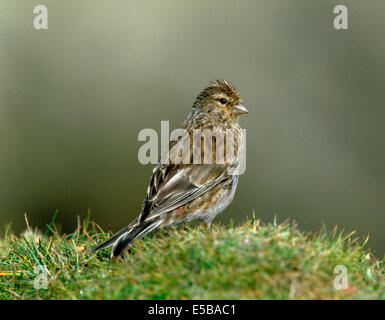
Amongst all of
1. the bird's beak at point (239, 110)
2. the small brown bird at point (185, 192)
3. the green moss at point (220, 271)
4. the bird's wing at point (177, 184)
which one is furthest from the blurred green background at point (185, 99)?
the green moss at point (220, 271)

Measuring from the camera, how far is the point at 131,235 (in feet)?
18.6

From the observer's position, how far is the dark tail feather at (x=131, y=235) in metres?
5.52

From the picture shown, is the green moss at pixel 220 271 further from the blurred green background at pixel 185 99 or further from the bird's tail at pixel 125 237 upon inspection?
the blurred green background at pixel 185 99

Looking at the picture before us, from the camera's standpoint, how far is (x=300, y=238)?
199 inches

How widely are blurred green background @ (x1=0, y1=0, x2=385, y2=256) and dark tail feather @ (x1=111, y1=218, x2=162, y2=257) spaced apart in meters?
5.94

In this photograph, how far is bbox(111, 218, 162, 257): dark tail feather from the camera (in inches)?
217

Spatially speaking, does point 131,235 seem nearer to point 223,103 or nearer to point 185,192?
point 185,192

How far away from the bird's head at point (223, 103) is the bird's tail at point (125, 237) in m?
2.16

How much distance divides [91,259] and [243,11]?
9593 mm

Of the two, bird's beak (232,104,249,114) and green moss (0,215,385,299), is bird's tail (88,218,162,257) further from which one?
bird's beak (232,104,249,114)

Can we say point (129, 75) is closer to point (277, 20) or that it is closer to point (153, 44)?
point (153, 44)

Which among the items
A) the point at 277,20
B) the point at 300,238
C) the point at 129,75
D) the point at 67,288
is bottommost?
the point at 67,288

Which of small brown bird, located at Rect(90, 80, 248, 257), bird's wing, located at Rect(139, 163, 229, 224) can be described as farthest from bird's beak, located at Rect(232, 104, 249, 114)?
bird's wing, located at Rect(139, 163, 229, 224)
